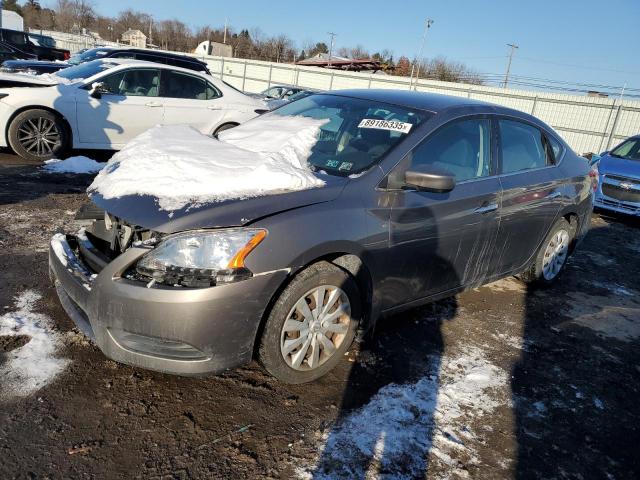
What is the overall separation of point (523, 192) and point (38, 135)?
6.85 m

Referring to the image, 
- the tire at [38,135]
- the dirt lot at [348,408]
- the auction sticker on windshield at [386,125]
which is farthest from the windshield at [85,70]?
the auction sticker on windshield at [386,125]

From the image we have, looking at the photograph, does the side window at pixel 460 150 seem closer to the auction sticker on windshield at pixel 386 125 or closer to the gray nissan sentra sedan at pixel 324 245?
the gray nissan sentra sedan at pixel 324 245

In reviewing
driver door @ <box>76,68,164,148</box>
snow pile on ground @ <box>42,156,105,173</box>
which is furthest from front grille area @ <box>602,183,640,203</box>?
snow pile on ground @ <box>42,156,105,173</box>

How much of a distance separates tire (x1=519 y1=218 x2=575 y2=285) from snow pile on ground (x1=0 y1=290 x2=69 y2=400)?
13.0 feet

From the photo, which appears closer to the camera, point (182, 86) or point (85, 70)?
point (85, 70)

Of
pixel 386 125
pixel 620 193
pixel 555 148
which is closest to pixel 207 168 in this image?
pixel 386 125

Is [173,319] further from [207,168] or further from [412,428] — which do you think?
[412,428]

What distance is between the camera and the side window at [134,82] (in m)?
8.00

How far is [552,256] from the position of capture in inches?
192

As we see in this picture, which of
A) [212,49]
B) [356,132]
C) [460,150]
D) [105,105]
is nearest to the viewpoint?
Answer: [356,132]

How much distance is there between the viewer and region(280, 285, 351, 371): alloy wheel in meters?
2.75

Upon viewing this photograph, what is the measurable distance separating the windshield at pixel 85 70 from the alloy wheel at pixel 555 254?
7.23 meters

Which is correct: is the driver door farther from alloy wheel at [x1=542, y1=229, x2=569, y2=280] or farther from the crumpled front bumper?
alloy wheel at [x1=542, y1=229, x2=569, y2=280]

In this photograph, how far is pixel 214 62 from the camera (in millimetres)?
32344
